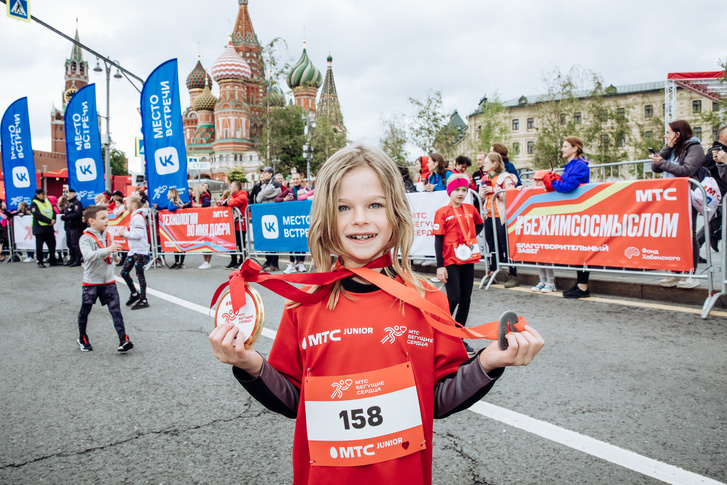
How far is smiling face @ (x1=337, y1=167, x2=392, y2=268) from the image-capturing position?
1509mm

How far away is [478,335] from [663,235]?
18.6 ft

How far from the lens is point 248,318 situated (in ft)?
4.31

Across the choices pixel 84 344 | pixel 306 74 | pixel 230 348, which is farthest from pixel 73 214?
pixel 306 74

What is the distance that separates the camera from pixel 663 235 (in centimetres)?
591

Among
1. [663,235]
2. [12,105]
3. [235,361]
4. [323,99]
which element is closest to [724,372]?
[663,235]

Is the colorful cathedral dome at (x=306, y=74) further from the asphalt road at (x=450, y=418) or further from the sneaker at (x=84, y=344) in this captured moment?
the sneaker at (x=84, y=344)

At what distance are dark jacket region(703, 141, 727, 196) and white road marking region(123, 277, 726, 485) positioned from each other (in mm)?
5000

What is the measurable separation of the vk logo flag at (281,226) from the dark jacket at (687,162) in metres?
6.10

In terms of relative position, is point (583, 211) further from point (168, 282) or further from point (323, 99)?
point (323, 99)

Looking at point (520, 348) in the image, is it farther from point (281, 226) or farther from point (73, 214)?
point (73, 214)

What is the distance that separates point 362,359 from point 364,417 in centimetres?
17

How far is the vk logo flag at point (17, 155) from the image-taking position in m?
16.2

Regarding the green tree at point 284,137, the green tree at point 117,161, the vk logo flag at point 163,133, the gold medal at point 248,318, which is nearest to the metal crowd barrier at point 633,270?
the gold medal at point 248,318

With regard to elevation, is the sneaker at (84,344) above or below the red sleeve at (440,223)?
below
